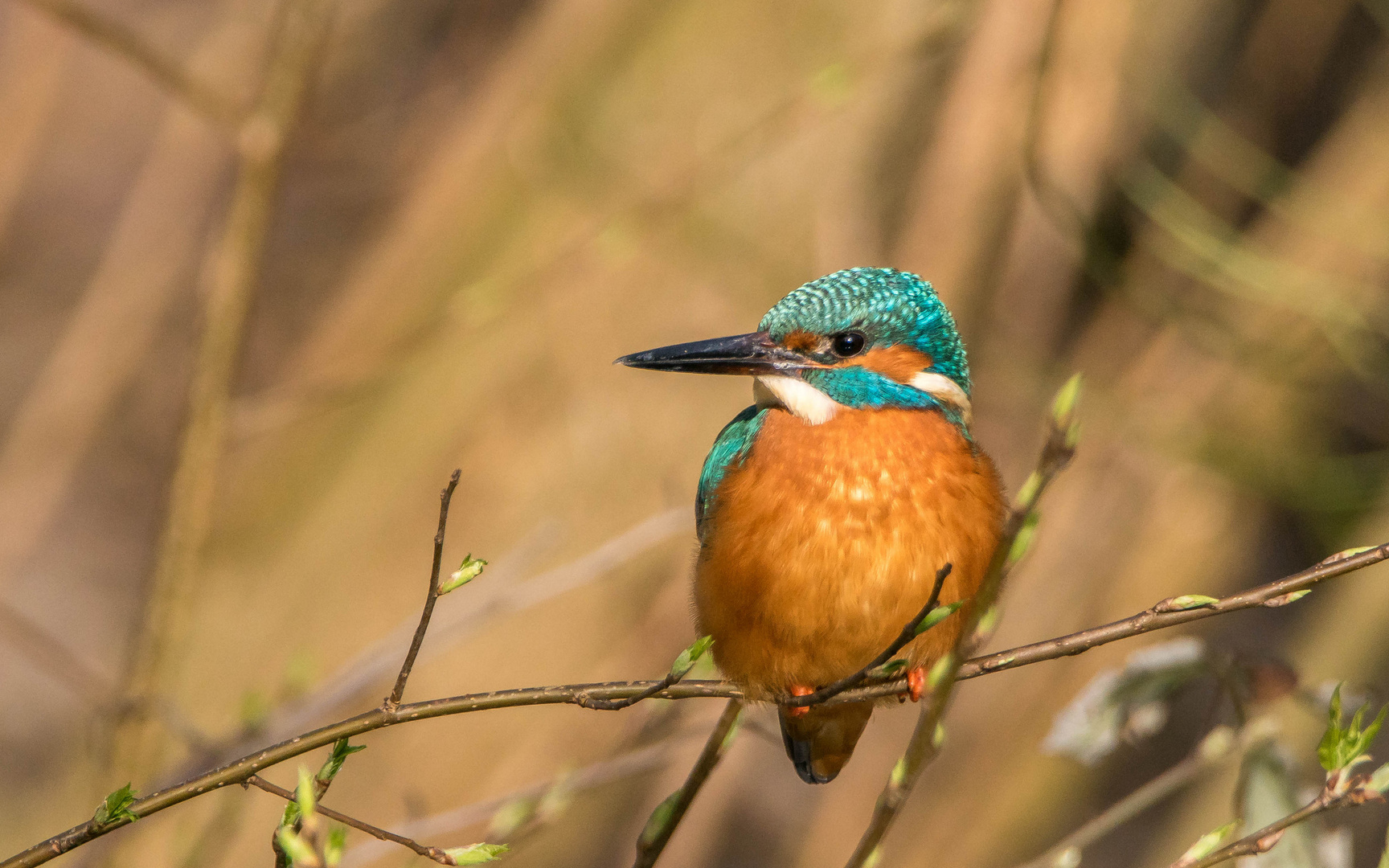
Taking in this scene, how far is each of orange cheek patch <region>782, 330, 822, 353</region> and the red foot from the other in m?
0.69

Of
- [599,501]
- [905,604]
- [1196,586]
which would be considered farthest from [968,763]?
[905,604]

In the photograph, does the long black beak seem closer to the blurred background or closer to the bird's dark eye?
the bird's dark eye

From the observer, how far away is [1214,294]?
14.5ft

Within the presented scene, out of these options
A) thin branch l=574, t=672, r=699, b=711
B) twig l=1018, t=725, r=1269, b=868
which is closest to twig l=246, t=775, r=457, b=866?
thin branch l=574, t=672, r=699, b=711

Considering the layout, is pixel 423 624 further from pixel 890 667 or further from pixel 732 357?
pixel 732 357

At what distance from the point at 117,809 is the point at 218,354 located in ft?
5.58

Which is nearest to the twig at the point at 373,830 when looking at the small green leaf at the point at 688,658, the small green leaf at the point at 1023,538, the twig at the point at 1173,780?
the small green leaf at the point at 688,658

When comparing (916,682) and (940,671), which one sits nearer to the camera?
(940,671)

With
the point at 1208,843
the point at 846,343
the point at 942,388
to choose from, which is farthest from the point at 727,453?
the point at 1208,843

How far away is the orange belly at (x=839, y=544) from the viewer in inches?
89.5

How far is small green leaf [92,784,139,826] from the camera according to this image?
1415 mm

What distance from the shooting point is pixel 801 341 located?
2594 millimetres

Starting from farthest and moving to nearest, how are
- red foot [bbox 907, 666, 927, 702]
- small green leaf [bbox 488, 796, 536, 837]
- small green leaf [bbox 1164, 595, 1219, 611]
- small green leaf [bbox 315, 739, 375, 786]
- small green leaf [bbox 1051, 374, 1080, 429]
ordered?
red foot [bbox 907, 666, 927, 702] → small green leaf [bbox 488, 796, 536, 837] → small green leaf [bbox 1164, 595, 1219, 611] → small green leaf [bbox 315, 739, 375, 786] → small green leaf [bbox 1051, 374, 1080, 429]

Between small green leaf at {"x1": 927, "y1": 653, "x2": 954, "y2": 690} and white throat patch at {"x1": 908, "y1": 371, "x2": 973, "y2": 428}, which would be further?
white throat patch at {"x1": 908, "y1": 371, "x2": 973, "y2": 428}
